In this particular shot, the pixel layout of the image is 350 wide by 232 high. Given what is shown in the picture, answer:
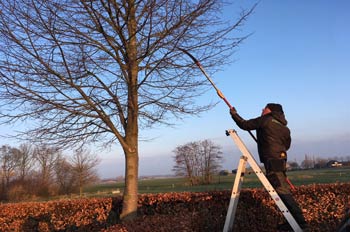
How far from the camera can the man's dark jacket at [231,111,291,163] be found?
5566mm

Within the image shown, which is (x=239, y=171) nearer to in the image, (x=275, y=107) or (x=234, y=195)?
(x=234, y=195)

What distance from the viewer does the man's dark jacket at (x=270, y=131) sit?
557 cm

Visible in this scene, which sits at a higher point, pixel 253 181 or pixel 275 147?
pixel 275 147

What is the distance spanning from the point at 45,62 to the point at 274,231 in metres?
5.44

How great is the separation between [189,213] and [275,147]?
2.80 m

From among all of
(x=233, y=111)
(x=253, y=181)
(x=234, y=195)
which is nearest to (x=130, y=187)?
(x=234, y=195)

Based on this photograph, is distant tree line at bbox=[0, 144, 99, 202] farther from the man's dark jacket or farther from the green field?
the man's dark jacket

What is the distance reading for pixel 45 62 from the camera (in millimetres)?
7762

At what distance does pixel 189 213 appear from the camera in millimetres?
7609

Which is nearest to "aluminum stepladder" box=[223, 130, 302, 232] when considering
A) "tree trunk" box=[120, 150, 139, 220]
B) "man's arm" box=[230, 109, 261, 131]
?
"man's arm" box=[230, 109, 261, 131]

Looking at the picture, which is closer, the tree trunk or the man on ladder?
the man on ladder

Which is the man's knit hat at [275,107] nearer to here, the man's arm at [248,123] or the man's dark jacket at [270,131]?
the man's dark jacket at [270,131]

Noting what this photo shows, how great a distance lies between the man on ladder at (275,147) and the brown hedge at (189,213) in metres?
0.62

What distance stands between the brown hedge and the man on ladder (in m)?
0.62
